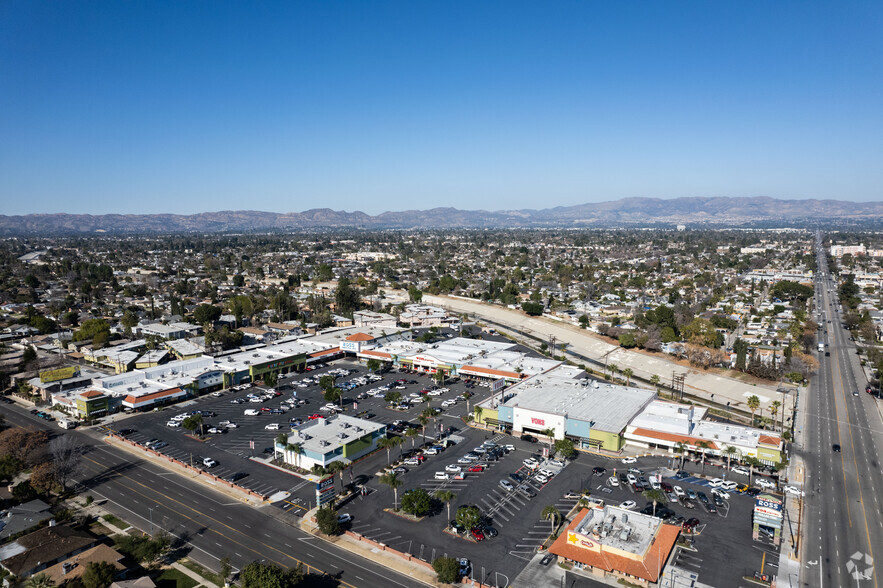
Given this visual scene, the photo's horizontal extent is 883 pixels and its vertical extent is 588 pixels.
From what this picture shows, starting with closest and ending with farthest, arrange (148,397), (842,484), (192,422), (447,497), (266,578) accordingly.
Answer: (266,578), (447,497), (842,484), (192,422), (148,397)

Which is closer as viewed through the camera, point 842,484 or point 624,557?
point 624,557

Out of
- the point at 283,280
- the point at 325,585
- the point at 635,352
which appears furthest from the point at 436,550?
the point at 283,280

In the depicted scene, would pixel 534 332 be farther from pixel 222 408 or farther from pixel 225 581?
pixel 225 581

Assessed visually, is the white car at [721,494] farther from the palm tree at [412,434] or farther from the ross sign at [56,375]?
the ross sign at [56,375]

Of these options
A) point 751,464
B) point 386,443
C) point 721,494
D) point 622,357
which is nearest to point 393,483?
point 386,443

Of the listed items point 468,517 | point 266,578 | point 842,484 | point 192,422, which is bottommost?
point 842,484

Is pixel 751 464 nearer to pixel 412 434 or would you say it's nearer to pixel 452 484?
pixel 452 484
